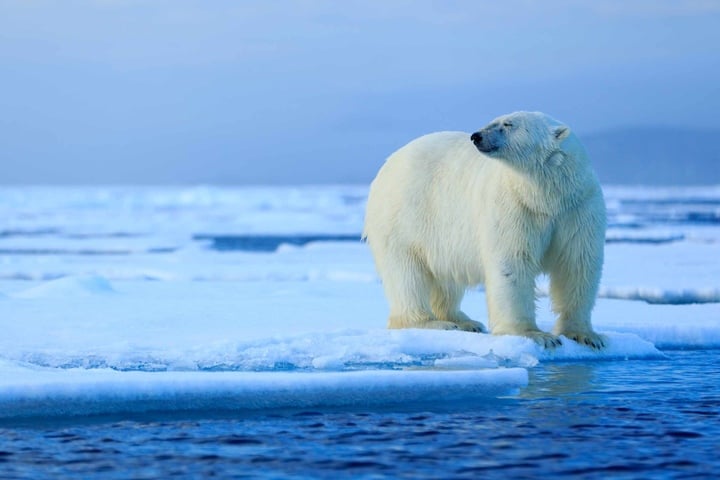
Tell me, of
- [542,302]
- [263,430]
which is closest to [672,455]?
[263,430]

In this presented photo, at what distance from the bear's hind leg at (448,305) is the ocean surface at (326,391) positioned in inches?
21.8

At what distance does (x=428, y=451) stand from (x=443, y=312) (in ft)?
9.78

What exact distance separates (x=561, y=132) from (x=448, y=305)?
4.87 feet

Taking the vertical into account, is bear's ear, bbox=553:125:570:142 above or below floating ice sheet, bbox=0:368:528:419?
above

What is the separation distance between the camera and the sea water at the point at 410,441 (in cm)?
308

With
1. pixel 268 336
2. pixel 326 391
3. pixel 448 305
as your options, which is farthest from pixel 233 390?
pixel 448 305

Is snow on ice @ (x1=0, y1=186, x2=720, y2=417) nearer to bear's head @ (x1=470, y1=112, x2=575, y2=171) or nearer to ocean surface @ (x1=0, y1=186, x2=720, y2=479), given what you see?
ocean surface @ (x1=0, y1=186, x2=720, y2=479)

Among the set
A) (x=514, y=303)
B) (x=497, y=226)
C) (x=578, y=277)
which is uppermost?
(x=497, y=226)

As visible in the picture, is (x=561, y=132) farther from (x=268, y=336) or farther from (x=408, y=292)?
(x=268, y=336)

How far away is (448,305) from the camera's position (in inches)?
246

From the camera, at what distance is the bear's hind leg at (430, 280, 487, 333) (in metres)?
6.14

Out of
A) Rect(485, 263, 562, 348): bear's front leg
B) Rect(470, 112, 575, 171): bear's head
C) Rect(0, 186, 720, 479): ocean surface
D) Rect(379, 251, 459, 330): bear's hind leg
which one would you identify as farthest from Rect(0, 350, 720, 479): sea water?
Rect(379, 251, 459, 330): bear's hind leg

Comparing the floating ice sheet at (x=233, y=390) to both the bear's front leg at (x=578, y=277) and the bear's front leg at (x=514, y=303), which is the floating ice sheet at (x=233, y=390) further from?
the bear's front leg at (x=578, y=277)

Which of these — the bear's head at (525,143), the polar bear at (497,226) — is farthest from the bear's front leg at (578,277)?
the bear's head at (525,143)
